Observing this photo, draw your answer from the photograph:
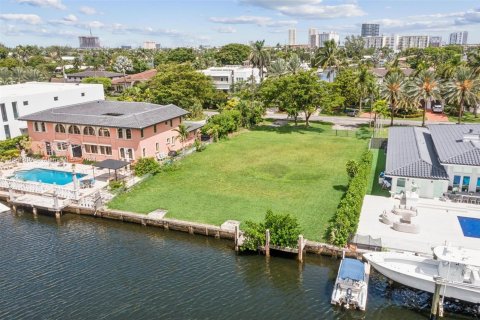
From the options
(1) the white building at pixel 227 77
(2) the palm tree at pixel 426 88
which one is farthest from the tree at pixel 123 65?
(2) the palm tree at pixel 426 88

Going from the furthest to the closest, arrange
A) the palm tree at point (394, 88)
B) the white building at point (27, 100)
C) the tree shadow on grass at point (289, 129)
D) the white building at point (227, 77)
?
the white building at point (227, 77) → the tree shadow on grass at point (289, 129) → the palm tree at point (394, 88) → the white building at point (27, 100)

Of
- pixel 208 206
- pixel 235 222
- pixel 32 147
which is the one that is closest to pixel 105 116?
pixel 32 147

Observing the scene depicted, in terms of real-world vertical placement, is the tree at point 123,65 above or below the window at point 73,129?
above

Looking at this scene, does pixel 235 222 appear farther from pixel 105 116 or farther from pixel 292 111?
pixel 292 111

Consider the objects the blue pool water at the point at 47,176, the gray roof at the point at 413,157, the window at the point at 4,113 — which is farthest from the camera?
the window at the point at 4,113

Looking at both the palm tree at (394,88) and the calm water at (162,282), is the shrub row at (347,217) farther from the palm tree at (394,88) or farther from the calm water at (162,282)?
the palm tree at (394,88)

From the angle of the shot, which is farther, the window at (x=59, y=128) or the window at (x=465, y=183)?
the window at (x=59, y=128)

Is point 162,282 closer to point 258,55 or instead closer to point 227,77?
point 258,55
